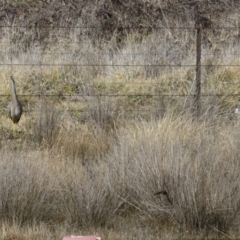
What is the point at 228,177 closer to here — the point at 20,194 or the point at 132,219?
Answer: the point at 132,219

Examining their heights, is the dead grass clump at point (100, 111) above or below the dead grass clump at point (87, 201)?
above

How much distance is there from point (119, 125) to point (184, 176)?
115 inches

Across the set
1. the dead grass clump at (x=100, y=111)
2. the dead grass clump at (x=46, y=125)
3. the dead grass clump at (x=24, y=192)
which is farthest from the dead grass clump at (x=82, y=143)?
the dead grass clump at (x=24, y=192)

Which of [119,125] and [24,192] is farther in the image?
[119,125]

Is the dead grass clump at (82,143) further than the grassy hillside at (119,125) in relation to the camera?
Yes

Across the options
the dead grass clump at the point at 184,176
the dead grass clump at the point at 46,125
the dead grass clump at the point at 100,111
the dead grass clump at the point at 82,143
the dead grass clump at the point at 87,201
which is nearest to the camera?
the dead grass clump at the point at 184,176

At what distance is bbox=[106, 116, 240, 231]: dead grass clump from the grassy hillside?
1 centimetres

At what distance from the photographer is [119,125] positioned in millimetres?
9477

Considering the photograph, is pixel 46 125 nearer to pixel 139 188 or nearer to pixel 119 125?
pixel 119 125

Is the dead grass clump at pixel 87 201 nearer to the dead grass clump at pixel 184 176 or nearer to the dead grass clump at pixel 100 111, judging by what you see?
the dead grass clump at pixel 184 176

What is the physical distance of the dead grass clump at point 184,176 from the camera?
6.60m

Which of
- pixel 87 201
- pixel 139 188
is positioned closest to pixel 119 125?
pixel 139 188

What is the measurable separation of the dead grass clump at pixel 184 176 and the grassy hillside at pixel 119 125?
0.04ft

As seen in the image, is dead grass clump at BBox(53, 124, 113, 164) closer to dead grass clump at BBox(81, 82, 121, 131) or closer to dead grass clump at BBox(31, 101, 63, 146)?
dead grass clump at BBox(31, 101, 63, 146)
